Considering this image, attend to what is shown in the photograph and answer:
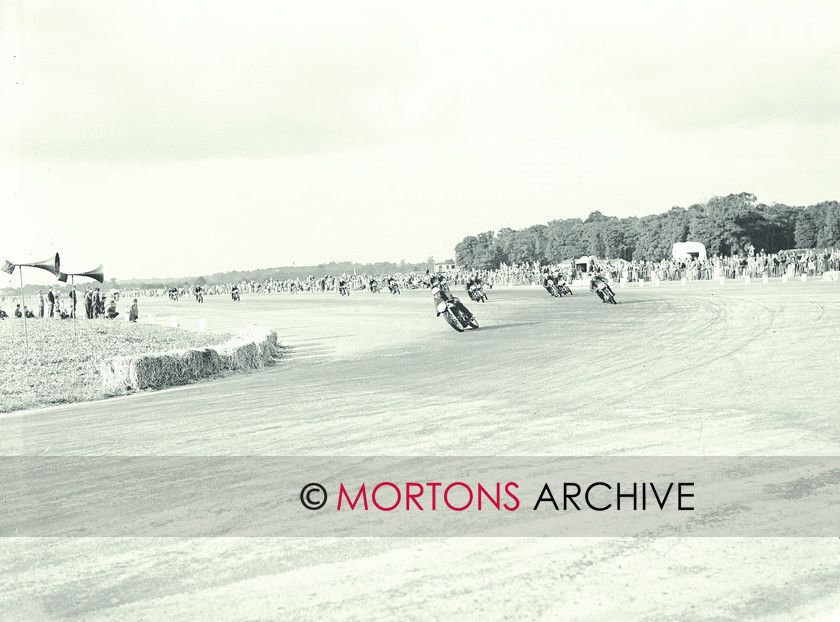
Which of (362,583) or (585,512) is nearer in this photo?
(362,583)

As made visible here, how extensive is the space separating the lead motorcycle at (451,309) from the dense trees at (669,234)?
76440 mm

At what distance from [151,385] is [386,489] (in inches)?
378

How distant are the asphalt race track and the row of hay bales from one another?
3.01 feet

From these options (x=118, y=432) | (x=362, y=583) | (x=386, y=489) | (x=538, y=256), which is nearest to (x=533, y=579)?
(x=362, y=583)

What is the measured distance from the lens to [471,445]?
6965 mm

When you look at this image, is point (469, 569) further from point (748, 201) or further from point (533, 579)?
point (748, 201)

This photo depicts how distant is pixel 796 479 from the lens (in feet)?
18.1

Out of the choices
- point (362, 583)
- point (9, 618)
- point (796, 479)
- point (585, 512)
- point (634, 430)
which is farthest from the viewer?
point (634, 430)

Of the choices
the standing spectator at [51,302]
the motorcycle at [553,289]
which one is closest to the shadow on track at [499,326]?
the motorcycle at [553,289]

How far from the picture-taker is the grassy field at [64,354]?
43.9ft

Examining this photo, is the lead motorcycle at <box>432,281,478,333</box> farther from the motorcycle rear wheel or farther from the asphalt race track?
the asphalt race track

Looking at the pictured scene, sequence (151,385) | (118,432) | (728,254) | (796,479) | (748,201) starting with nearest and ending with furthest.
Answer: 1. (796,479)
2. (118,432)
3. (151,385)
4. (728,254)
5. (748,201)

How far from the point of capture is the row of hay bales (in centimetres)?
1377

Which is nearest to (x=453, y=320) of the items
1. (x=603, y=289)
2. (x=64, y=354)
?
(x=64, y=354)
